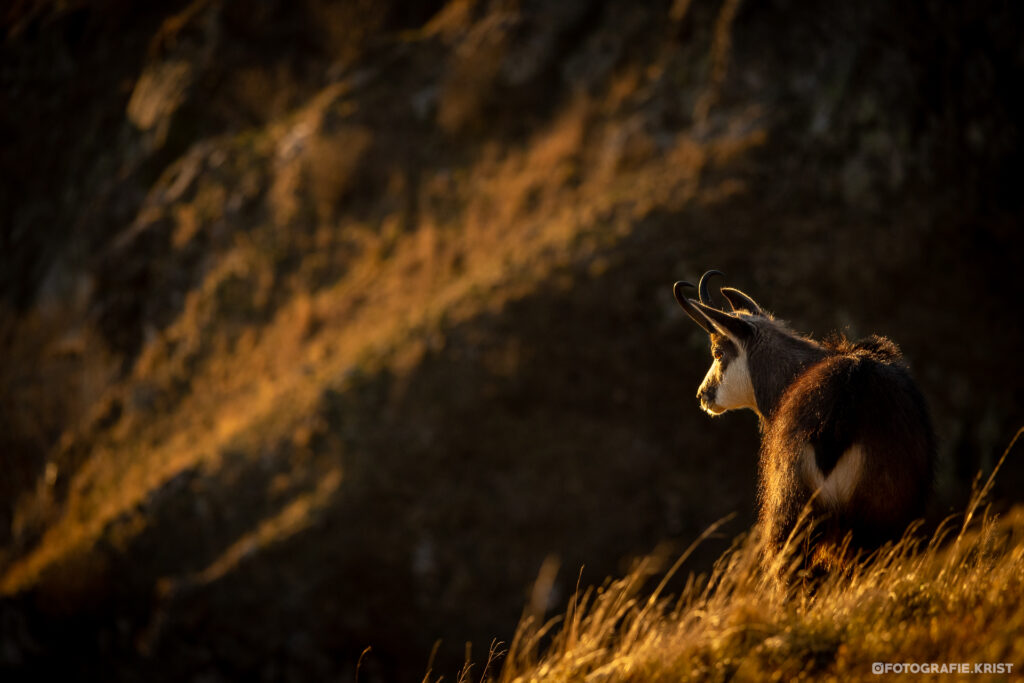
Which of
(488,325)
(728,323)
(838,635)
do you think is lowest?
(488,325)

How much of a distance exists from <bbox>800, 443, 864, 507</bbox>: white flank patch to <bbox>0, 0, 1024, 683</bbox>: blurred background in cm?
583

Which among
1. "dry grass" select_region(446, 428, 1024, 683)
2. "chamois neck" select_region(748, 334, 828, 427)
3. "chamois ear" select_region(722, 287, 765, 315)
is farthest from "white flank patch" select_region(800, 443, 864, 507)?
"chamois ear" select_region(722, 287, 765, 315)

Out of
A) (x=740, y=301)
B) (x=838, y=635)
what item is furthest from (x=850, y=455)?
(x=740, y=301)

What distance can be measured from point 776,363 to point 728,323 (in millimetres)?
473

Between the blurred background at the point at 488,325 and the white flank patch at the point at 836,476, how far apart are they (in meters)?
5.83

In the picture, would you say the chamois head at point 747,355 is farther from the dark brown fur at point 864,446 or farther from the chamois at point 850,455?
the dark brown fur at point 864,446

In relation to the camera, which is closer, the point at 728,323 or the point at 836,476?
the point at 836,476

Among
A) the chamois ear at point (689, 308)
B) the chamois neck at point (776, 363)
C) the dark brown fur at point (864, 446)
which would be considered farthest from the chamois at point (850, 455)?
the chamois ear at point (689, 308)

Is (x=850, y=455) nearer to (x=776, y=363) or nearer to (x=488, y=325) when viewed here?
(x=776, y=363)

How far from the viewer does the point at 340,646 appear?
36.0 ft

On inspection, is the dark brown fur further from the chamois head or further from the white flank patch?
the chamois head

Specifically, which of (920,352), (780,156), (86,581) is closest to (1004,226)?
(920,352)

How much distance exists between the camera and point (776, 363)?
5.28m

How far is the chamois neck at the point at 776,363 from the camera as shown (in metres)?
5.11
